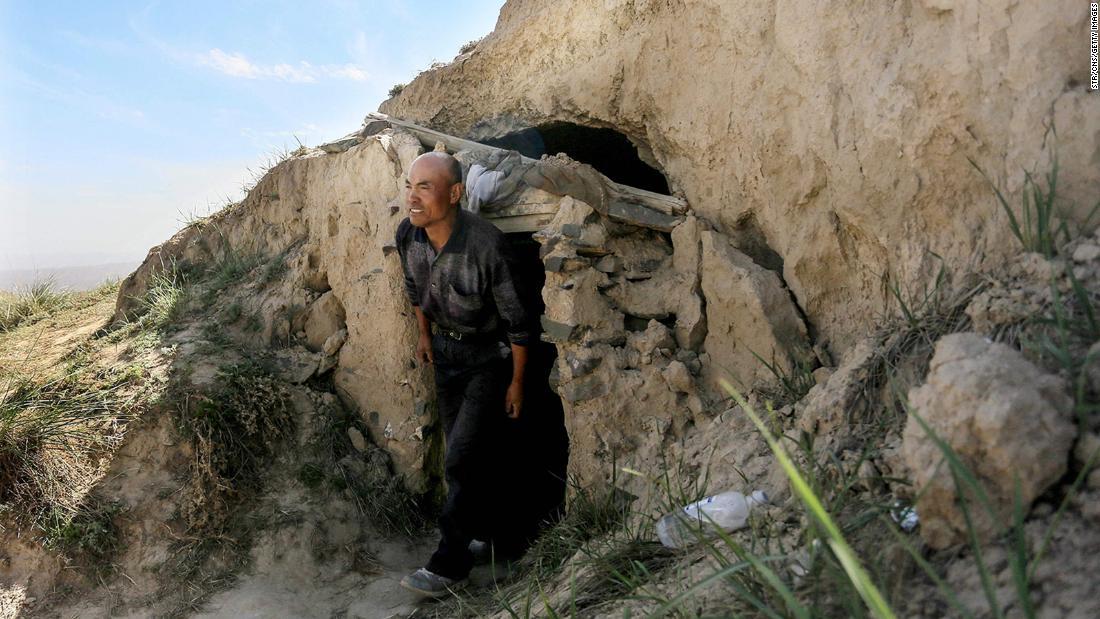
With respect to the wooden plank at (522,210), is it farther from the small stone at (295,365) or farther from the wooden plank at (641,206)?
the small stone at (295,365)

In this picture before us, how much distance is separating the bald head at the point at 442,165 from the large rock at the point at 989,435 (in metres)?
2.64

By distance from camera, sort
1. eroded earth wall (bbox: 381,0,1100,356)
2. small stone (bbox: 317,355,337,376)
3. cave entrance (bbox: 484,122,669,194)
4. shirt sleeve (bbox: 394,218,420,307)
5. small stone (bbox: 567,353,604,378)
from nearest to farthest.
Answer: eroded earth wall (bbox: 381,0,1100,356), small stone (bbox: 567,353,604,378), shirt sleeve (bbox: 394,218,420,307), small stone (bbox: 317,355,337,376), cave entrance (bbox: 484,122,669,194)

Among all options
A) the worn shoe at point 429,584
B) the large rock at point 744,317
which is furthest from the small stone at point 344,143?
the worn shoe at point 429,584

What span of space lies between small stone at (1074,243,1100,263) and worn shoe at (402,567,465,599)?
2858 millimetres

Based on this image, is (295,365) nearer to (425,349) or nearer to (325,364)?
(325,364)

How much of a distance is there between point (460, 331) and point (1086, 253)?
2741 millimetres

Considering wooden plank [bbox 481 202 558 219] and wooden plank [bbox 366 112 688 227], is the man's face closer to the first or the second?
wooden plank [bbox 481 202 558 219]

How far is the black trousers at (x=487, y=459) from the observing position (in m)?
3.79

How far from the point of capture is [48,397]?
14.3ft

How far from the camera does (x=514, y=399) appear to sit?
3977 mm

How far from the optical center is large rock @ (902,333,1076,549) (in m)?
1.57

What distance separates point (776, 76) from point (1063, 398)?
2.20m

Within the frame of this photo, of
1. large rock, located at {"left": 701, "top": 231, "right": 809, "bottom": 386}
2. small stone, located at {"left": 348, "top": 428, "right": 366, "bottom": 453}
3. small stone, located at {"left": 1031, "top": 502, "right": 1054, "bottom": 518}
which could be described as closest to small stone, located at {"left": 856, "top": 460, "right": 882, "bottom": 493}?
small stone, located at {"left": 1031, "top": 502, "right": 1054, "bottom": 518}

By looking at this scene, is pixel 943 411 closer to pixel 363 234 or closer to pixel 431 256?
pixel 431 256
